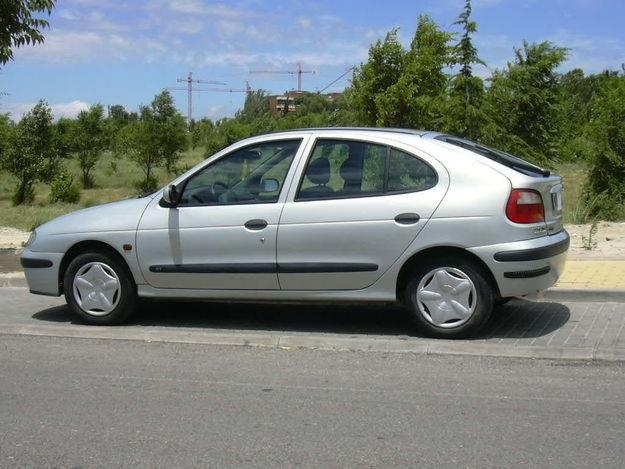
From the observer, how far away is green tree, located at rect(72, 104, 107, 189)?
130 ft

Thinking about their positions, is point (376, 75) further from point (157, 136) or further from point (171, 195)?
point (157, 136)

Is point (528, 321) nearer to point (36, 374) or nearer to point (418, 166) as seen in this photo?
→ point (418, 166)

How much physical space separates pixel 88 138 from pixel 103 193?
3.25 metres

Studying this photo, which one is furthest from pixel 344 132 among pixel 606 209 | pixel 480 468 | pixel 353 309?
pixel 606 209

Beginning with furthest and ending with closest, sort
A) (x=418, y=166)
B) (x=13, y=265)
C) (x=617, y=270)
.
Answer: (x=13, y=265) < (x=617, y=270) < (x=418, y=166)

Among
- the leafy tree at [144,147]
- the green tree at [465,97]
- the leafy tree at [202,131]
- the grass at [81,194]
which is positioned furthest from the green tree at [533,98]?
the leafy tree at [202,131]

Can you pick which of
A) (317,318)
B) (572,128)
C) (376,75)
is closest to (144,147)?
(572,128)

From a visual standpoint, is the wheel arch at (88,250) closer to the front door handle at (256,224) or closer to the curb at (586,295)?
the front door handle at (256,224)

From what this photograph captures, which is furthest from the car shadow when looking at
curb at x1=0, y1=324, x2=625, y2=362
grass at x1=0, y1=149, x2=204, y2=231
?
grass at x1=0, y1=149, x2=204, y2=231

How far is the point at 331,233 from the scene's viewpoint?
21.5ft

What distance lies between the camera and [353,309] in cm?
789

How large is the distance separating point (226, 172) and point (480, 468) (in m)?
3.81

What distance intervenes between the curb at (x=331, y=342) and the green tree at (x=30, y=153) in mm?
27819

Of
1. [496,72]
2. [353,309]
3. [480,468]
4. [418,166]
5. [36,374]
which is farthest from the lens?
[496,72]
